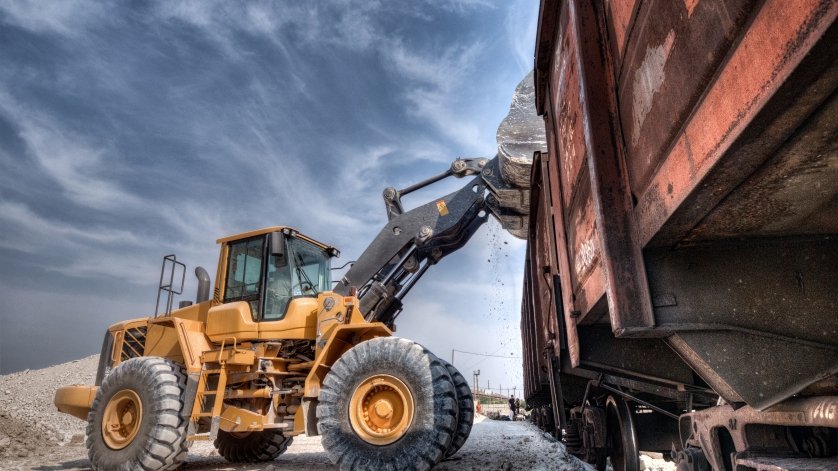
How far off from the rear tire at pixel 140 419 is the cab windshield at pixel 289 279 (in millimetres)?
1311

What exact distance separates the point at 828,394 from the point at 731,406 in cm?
35

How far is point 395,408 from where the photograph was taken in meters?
4.74

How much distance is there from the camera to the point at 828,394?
69.2 inches

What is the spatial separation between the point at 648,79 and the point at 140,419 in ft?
19.6

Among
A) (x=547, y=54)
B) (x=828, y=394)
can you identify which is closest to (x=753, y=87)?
(x=828, y=394)

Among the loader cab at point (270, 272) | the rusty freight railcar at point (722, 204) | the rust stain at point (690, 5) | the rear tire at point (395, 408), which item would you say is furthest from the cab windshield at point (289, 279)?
the rust stain at point (690, 5)

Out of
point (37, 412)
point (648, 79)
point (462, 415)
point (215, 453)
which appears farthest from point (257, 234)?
point (37, 412)

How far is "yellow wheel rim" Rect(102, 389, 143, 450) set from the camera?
5.56 metres

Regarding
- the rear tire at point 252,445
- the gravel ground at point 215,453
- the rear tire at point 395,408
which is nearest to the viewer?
the rear tire at point 395,408

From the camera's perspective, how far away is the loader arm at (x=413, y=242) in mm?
7883

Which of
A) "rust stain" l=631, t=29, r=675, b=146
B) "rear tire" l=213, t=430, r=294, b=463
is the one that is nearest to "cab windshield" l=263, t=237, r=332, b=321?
"rear tire" l=213, t=430, r=294, b=463

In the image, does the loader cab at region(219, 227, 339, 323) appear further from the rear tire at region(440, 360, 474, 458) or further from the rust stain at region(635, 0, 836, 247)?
the rust stain at region(635, 0, 836, 247)

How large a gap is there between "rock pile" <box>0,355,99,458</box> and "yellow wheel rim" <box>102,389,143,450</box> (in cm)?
309

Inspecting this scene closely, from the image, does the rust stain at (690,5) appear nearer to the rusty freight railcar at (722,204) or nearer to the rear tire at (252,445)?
the rusty freight railcar at (722,204)
